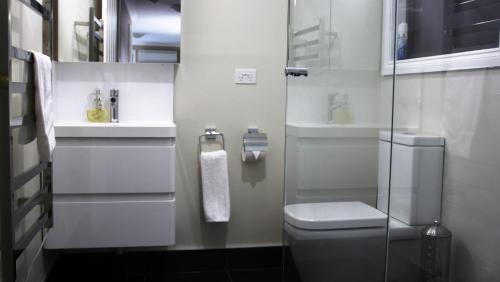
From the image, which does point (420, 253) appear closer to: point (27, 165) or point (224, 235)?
point (224, 235)

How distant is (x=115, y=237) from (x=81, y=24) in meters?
1.15

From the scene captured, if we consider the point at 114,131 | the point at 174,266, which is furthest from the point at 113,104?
the point at 174,266

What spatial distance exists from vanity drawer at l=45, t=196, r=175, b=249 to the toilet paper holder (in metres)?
0.56

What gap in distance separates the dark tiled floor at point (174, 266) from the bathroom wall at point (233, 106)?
63 millimetres

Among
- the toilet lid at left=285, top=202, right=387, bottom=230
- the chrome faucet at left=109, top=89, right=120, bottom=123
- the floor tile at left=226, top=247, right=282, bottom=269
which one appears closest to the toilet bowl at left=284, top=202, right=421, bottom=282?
the toilet lid at left=285, top=202, right=387, bottom=230

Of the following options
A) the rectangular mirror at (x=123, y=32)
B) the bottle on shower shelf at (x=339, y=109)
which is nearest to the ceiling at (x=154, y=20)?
the rectangular mirror at (x=123, y=32)

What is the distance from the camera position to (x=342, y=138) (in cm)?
196

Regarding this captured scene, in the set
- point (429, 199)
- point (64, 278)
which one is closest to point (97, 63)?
point (64, 278)

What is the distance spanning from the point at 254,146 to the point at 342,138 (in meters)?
0.89

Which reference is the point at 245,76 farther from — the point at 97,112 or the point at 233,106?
the point at 97,112

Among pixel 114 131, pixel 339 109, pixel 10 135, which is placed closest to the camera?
pixel 10 135

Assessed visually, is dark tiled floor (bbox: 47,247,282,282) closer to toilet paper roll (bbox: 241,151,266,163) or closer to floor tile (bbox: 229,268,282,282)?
floor tile (bbox: 229,268,282,282)

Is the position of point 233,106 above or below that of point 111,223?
above

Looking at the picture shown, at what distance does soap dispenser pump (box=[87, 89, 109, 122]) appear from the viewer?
265 cm
